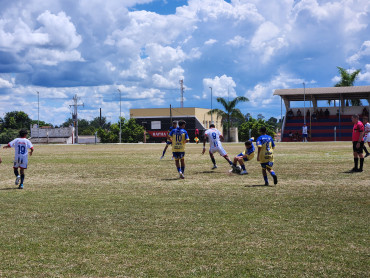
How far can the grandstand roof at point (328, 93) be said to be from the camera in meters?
67.4

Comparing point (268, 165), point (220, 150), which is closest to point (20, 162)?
point (268, 165)

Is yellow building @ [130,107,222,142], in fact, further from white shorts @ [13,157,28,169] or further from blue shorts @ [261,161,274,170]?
blue shorts @ [261,161,274,170]

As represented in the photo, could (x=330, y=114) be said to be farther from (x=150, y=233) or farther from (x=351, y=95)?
(x=150, y=233)

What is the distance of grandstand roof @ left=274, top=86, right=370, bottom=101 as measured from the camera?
221 ft

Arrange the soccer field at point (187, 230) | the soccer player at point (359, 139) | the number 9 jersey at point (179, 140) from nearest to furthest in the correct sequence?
the soccer field at point (187, 230) < the number 9 jersey at point (179, 140) < the soccer player at point (359, 139)

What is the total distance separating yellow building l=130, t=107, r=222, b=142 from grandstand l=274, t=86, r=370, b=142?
30965mm

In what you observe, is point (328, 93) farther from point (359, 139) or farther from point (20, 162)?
point (20, 162)

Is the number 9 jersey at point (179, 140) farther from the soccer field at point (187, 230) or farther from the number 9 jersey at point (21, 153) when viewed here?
the number 9 jersey at point (21, 153)

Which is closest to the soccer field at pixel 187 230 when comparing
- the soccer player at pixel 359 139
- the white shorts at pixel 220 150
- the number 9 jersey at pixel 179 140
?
the number 9 jersey at pixel 179 140

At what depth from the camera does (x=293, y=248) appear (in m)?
6.07

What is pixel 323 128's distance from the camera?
68.5m

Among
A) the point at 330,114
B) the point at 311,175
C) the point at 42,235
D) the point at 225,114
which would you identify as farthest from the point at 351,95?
the point at 42,235

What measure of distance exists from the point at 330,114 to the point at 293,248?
70593 millimetres

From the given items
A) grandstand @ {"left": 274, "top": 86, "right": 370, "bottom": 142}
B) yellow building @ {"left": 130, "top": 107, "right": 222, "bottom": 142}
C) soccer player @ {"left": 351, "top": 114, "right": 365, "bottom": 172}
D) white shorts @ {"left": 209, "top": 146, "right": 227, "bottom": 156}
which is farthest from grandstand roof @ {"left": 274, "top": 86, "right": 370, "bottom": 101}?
soccer player @ {"left": 351, "top": 114, "right": 365, "bottom": 172}
